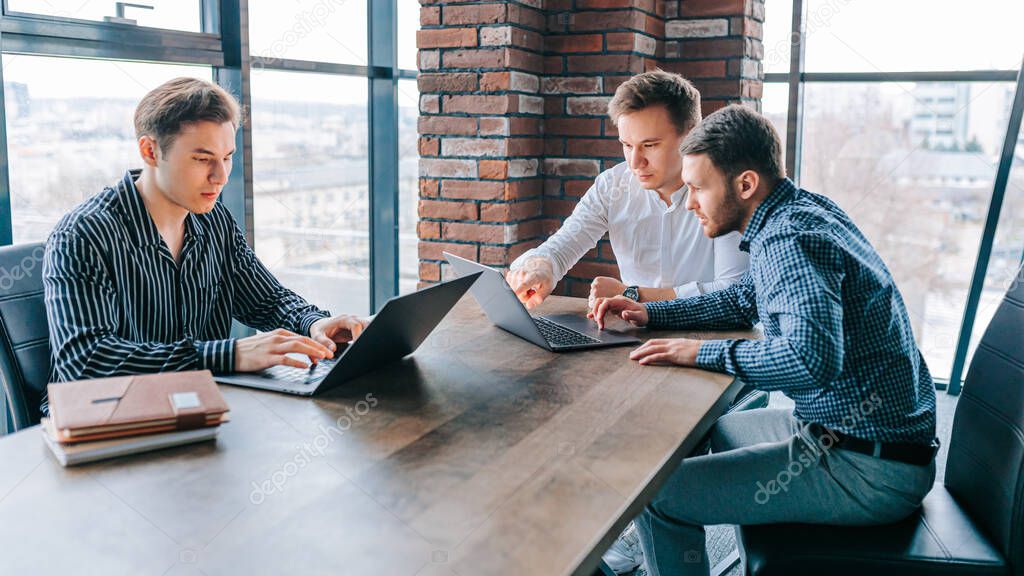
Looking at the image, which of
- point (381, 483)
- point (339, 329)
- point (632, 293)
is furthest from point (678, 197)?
point (381, 483)

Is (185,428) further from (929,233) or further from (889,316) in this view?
(929,233)

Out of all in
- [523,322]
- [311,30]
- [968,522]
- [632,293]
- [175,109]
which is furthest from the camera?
[311,30]

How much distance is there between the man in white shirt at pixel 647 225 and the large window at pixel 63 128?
1.29 meters

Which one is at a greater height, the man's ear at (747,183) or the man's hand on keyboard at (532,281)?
the man's ear at (747,183)

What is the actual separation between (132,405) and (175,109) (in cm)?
76

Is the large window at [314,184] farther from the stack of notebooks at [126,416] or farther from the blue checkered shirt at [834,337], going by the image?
the blue checkered shirt at [834,337]

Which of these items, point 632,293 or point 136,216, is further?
point 632,293

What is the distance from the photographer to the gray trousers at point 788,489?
4.91ft

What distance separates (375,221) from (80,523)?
2.87 metres

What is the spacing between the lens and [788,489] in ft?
4.98

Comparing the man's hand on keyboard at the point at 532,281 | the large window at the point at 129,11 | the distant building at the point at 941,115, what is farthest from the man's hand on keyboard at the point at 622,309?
the distant building at the point at 941,115

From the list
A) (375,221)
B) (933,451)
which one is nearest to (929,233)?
(375,221)

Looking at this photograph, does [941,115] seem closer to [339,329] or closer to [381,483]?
[339,329]

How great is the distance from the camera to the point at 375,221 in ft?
12.5
